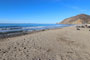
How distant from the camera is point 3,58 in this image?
414cm

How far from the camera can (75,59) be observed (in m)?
4.23

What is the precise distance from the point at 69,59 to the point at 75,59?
0.36 meters

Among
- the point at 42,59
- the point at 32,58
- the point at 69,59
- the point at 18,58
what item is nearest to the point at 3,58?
the point at 18,58

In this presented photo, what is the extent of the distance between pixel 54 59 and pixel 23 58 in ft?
6.06

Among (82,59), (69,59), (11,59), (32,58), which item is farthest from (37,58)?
(82,59)

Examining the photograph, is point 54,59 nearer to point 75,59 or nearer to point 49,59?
point 49,59

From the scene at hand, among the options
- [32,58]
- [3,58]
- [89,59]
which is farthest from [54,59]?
[3,58]

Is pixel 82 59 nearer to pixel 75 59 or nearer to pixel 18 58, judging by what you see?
pixel 75 59

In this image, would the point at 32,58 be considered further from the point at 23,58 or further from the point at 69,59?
the point at 69,59

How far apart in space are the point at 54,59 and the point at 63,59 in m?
0.53

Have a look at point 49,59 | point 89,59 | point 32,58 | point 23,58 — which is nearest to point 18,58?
point 23,58

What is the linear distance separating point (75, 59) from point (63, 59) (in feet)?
2.35

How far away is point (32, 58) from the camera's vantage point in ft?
14.1

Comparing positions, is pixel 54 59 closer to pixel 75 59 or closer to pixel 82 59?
pixel 75 59
